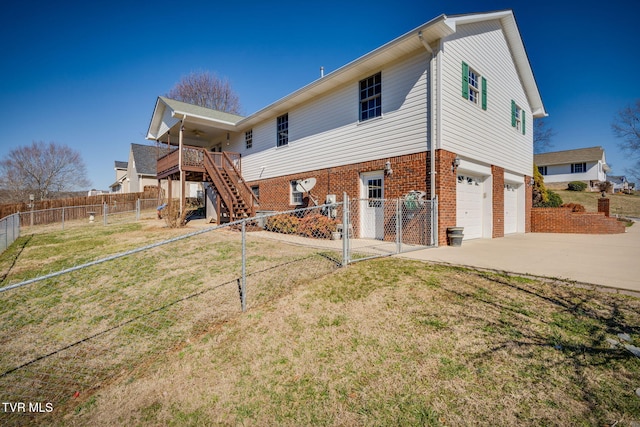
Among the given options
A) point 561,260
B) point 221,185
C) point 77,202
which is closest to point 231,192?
point 221,185

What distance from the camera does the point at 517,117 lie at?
1343 centimetres

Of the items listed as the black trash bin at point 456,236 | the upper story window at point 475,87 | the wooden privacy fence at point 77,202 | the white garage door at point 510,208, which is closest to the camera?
the black trash bin at point 456,236

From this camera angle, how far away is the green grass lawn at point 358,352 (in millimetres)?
2490

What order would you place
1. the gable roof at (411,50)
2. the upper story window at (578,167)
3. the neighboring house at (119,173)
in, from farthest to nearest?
the neighboring house at (119,173)
the upper story window at (578,167)
the gable roof at (411,50)

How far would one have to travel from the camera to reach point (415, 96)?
28.3 feet

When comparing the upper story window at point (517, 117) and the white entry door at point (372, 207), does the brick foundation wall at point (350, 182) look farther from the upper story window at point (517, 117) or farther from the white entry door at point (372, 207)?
the upper story window at point (517, 117)

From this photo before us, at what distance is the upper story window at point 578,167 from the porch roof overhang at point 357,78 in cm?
3025

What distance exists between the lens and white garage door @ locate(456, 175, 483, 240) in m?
9.65

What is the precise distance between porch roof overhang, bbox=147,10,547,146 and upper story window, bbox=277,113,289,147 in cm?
30

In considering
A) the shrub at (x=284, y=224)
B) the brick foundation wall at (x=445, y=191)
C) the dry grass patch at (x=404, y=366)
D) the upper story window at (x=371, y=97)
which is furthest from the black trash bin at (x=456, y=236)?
the shrub at (x=284, y=224)

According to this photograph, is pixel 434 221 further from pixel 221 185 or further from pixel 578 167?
pixel 578 167

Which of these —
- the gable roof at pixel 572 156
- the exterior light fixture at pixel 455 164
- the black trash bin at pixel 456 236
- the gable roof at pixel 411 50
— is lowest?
the black trash bin at pixel 456 236

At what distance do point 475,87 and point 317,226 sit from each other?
7534mm

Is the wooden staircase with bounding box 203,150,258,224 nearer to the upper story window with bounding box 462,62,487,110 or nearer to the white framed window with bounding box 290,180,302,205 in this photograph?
the white framed window with bounding box 290,180,302,205
